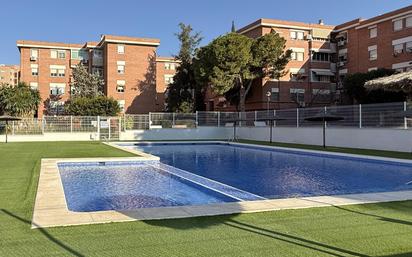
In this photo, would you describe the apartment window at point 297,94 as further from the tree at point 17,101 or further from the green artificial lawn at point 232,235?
the green artificial lawn at point 232,235

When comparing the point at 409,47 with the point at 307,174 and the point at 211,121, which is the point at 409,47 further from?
the point at 307,174

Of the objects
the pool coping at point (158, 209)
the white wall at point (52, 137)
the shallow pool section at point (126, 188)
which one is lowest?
the shallow pool section at point (126, 188)

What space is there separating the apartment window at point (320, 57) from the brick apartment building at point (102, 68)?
59.2 feet

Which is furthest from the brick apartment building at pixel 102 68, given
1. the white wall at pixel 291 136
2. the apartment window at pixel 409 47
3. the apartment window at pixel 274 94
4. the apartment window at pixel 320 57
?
the apartment window at pixel 409 47

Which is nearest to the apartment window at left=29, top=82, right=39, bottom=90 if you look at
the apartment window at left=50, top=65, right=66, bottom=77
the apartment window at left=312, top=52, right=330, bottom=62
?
the apartment window at left=50, top=65, right=66, bottom=77

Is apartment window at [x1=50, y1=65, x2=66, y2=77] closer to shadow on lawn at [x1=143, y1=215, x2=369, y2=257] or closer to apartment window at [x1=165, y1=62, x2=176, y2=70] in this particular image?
apartment window at [x1=165, y1=62, x2=176, y2=70]

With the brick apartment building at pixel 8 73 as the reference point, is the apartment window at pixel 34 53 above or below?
below

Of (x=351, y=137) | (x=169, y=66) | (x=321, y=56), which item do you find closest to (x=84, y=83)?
(x=169, y=66)

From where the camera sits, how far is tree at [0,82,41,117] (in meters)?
40.7

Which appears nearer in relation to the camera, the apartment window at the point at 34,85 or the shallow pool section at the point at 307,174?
the shallow pool section at the point at 307,174

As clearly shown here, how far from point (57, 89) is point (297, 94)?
2794cm

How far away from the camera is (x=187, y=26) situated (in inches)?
1800

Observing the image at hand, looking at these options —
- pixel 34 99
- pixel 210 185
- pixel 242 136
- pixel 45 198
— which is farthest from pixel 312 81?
pixel 45 198

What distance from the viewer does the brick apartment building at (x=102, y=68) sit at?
47750mm
